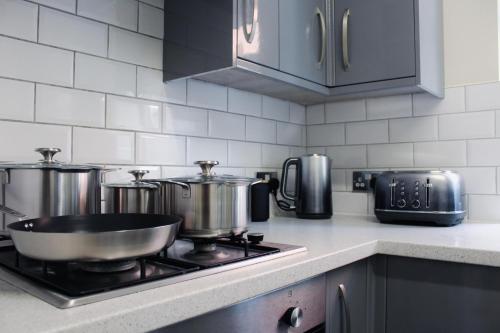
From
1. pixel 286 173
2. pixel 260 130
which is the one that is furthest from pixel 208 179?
pixel 260 130

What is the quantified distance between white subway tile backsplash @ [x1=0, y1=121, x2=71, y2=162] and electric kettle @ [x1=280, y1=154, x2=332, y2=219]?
0.84m

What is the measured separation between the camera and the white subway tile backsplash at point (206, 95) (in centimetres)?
154

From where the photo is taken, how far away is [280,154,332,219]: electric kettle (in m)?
1.71

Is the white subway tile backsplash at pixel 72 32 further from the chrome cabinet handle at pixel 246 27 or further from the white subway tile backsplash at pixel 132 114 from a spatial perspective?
the chrome cabinet handle at pixel 246 27

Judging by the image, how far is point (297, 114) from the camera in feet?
6.78

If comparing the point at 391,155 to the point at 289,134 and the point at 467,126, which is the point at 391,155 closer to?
the point at 467,126

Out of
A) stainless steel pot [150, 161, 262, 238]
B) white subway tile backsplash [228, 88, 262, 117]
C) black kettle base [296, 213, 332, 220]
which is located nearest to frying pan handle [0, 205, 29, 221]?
stainless steel pot [150, 161, 262, 238]

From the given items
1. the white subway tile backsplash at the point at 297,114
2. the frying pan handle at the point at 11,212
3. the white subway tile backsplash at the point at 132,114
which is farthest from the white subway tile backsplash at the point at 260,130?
the frying pan handle at the point at 11,212

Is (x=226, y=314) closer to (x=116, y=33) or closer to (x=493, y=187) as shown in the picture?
(x=116, y=33)

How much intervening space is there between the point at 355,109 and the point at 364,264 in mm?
931

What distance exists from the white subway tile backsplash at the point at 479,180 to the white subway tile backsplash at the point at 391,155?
202 mm

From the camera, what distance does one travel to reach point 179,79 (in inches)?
56.5

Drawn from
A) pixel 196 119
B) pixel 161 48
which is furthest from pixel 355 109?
pixel 161 48

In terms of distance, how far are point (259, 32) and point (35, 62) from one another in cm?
65
